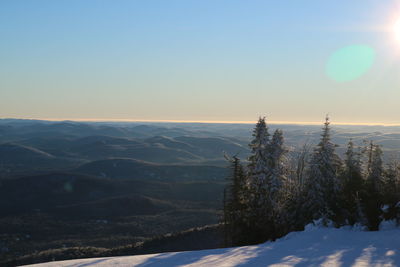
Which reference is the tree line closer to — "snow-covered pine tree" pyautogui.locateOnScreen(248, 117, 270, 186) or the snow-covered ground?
"snow-covered pine tree" pyautogui.locateOnScreen(248, 117, 270, 186)

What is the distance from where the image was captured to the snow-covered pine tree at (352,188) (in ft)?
71.8

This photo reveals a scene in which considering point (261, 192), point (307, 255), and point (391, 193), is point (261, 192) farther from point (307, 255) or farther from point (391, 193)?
point (307, 255)

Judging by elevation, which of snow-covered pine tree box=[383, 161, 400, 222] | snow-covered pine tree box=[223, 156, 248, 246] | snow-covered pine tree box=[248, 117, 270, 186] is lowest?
snow-covered pine tree box=[223, 156, 248, 246]

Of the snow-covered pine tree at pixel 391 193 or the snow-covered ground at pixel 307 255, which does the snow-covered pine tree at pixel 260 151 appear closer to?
the snow-covered ground at pixel 307 255

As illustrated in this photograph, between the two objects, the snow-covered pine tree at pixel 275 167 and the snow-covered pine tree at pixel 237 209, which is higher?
the snow-covered pine tree at pixel 275 167

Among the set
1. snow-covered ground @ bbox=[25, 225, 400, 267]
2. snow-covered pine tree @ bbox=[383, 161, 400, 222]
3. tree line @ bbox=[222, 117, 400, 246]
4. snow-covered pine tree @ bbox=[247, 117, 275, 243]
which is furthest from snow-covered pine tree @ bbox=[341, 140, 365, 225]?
snow-covered pine tree @ bbox=[247, 117, 275, 243]

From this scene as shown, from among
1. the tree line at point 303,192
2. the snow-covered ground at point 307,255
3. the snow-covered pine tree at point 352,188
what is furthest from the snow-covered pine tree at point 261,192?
the snow-covered pine tree at point 352,188

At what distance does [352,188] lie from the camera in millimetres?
25172

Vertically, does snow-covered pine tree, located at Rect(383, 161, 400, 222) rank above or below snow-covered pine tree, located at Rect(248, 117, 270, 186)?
below

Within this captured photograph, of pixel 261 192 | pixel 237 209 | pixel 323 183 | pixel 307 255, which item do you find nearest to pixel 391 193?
pixel 323 183

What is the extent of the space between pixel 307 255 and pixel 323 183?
1064cm

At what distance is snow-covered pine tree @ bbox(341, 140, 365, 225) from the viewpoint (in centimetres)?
2188

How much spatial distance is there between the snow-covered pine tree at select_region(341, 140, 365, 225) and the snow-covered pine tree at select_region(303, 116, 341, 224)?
844 mm

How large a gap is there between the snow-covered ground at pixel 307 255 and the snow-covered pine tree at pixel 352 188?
2190 millimetres
